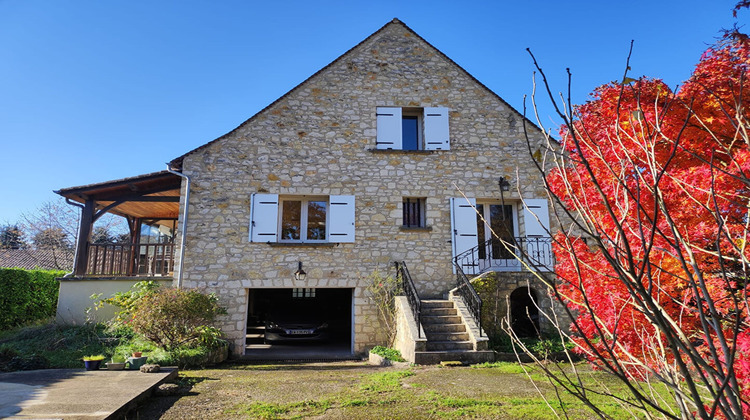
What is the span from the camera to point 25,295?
10781 millimetres

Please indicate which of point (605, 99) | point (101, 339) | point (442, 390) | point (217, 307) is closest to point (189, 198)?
point (217, 307)

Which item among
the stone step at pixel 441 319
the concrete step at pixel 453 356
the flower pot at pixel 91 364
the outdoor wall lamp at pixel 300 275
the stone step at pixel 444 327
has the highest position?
the outdoor wall lamp at pixel 300 275

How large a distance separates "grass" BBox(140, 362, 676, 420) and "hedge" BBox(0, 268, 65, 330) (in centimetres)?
719

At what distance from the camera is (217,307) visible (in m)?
8.13

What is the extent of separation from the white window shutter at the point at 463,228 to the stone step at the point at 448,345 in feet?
7.26

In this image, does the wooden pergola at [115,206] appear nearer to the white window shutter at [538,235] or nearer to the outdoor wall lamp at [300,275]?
the outdoor wall lamp at [300,275]

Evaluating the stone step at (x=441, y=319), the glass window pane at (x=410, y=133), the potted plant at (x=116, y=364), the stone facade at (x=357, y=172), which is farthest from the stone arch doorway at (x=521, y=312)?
the potted plant at (x=116, y=364)

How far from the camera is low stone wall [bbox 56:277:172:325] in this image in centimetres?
905

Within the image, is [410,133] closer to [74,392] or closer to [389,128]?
[389,128]

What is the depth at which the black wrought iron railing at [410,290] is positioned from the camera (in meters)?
7.27

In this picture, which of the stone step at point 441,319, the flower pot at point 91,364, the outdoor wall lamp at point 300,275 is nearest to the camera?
the flower pot at point 91,364

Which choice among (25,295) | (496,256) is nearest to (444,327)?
(496,256)

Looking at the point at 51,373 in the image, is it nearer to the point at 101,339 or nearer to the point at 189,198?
the point at 101,339

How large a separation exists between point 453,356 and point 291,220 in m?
4.74
